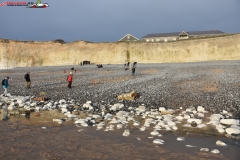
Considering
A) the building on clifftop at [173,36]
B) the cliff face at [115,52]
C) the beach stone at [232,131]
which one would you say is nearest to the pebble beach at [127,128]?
the beach stone at [232,131]

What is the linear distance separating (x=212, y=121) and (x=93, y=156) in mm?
5051

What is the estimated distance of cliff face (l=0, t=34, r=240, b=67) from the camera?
66.9 meters

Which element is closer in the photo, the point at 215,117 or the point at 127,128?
the point at 127,128

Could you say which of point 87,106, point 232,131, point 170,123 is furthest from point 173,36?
point 232,131

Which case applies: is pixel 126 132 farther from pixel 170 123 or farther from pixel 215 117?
pixel 215 117

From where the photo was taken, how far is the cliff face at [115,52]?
66875 mm

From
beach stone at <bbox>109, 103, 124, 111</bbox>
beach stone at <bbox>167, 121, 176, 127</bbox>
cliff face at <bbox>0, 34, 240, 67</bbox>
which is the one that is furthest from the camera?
cliff face at <bbox>0, 34, 240, 67</bbox>

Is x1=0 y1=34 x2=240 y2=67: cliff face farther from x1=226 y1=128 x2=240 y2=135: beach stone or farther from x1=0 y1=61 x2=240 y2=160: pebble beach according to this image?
x1=226 y1=128 x2=240 y2=135: beach stone

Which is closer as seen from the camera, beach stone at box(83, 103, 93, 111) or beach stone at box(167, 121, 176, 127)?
beach stone at box(167, 121, 176, 127)

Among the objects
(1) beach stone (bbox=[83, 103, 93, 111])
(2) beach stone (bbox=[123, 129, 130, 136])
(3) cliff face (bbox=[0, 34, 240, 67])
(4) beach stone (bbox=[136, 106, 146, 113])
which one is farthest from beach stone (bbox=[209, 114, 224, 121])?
(3) cliff face (bbox=[0, 34, 240, 67])

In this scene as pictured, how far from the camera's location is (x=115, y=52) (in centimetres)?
7356

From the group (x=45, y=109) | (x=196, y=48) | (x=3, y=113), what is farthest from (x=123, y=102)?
(x=196, y=48)

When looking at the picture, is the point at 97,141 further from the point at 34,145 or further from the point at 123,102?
the point at 123,102

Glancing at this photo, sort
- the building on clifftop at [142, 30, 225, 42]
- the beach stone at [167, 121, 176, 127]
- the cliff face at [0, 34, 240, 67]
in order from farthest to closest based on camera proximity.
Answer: the building on clifftop at [142, 30, 225, 42] → the cliff face at [0, 34, 240, 67] → the beach stone at [167, 121, 176, 127]
